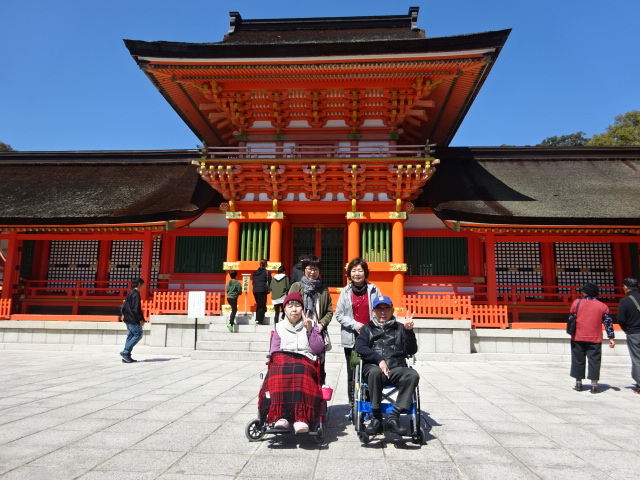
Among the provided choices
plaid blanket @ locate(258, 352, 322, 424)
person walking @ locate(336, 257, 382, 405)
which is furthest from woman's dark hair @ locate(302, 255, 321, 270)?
plaid blanket @ locate(258, 352, 322, 424)

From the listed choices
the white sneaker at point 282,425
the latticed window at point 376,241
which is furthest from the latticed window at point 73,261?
the white sneaker at point 282,425

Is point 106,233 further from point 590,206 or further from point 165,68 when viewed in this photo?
point 590,206

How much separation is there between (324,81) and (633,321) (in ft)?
32.2

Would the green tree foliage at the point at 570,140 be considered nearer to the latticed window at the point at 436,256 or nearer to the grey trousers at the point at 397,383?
the latticed window at the point at 436,256

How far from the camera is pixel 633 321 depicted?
7035 millimetres

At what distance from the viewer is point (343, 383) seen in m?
7.14

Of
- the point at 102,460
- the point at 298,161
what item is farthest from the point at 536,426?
the point at 298,161

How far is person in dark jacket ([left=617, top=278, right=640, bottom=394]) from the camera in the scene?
22.9 feet

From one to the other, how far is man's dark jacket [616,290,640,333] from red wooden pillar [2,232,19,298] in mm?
16707

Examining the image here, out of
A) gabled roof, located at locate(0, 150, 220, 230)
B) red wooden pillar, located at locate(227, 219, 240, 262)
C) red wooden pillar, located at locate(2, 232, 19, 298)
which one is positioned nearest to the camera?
red wooden pillar, located at locate(227, 219, 240, 262)

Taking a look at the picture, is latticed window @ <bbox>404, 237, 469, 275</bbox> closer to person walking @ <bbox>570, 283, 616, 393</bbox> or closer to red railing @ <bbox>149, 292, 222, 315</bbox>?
red railing @ <bbox>149, 292, 222, 315</bbox>

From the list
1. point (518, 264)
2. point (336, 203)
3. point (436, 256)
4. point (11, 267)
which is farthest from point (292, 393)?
point (11, 267)

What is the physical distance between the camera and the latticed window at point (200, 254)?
14.3 metres

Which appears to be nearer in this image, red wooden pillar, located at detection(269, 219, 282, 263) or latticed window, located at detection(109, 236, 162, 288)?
red wooden pillar, located at detection(269, 219, 282, 263)
